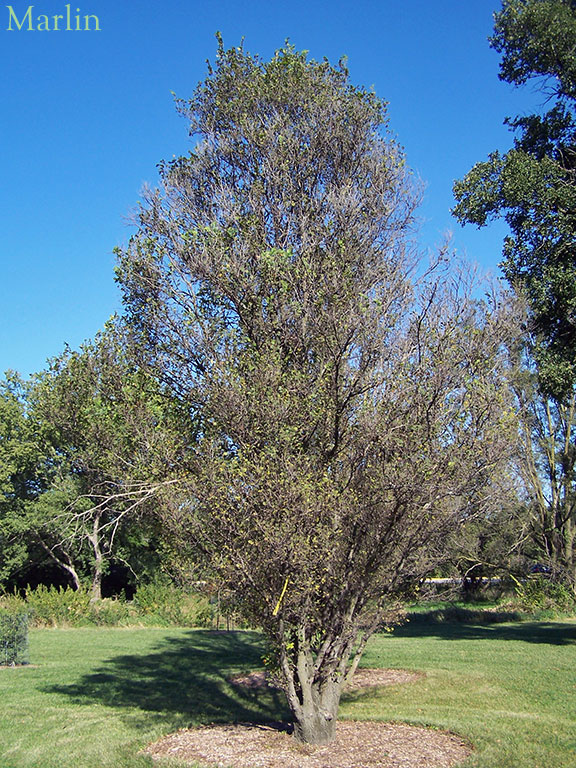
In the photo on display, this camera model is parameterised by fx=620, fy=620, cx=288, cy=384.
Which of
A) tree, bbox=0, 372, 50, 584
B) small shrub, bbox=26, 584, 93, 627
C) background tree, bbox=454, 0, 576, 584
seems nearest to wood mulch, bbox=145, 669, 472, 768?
background tree, bbox=454, 0, 576, 584

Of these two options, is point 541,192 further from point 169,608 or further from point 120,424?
point 169,608

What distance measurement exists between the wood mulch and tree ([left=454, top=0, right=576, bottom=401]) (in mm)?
6830

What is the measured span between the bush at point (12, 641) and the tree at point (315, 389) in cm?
765

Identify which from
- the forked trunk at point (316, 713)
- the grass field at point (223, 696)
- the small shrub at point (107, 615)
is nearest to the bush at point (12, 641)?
the grass field at point (223, 696)

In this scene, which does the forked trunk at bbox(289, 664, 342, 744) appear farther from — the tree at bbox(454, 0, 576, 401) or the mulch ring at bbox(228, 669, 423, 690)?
the tree at bbox(454, 0, 576, 401)

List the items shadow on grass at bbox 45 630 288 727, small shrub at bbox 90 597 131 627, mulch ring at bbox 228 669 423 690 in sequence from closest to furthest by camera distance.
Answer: shadow on grass at bbox 45 630 288 727
mulch ring at bbox 228 669 423 690
small shrub at bbox 90 597 131 627

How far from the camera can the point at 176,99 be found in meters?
8.33

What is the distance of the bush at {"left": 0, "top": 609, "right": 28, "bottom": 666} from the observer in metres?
12.0

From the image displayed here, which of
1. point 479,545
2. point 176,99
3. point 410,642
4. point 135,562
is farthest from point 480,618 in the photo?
point 176,99

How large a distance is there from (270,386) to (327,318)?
889 millimetres

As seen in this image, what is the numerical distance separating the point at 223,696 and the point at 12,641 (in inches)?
192

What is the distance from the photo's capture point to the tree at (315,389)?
5.83m

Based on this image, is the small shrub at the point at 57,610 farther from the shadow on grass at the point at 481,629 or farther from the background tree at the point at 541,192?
the background tree at the point at 541,192

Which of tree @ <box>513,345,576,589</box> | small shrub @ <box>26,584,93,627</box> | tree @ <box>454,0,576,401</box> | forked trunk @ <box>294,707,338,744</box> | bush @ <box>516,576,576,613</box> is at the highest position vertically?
tree @ <box>454,0,576,401</box>
